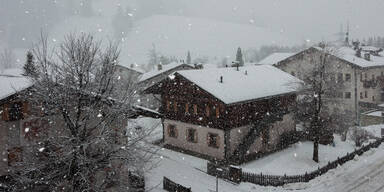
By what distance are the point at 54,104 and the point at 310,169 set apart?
20585 mm

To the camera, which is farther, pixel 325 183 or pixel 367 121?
pixel 367 121

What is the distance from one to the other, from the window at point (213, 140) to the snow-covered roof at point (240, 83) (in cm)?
346

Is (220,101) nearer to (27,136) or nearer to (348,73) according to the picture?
(27,136)

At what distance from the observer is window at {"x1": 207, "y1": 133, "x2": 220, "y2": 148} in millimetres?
29031

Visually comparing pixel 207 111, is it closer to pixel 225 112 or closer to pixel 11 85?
pixel 225 112

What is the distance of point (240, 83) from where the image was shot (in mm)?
31812

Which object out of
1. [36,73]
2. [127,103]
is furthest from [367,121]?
[36,73]

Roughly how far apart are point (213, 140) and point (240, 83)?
5.87 meters

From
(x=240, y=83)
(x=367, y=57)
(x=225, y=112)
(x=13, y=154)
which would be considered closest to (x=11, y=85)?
(x=13, y=154)

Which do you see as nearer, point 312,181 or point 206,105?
point 312,181

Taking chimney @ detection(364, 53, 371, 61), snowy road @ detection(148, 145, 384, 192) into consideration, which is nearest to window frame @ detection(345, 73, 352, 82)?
chimney @ detection(364, 53, 371, 61)

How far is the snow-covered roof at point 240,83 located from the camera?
29078 millimetres

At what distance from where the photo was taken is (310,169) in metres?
27.5

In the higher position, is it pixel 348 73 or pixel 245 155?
pixel 348 73
